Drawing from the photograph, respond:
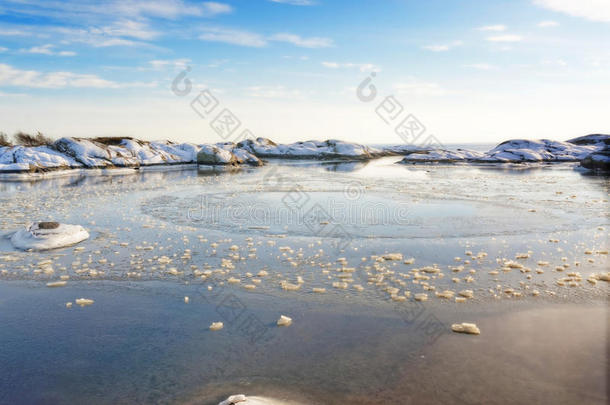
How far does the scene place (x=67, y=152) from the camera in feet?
107

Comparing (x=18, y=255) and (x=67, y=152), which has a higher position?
(x=67, y=152)

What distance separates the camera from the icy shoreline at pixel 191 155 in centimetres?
2936

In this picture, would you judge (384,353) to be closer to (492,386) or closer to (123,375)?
(492,386)

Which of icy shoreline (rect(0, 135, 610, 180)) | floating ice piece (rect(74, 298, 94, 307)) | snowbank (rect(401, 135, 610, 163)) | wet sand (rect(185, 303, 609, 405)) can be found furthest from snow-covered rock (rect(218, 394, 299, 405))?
snowbank (rect(401, 135, 610, 163))

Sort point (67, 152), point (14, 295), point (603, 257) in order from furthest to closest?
point (67, 152) → point (603, 257) → point (14, 295)

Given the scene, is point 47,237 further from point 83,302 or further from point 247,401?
point 247,401

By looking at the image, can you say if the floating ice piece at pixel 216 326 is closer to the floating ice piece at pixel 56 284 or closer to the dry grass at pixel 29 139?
the floating ice piece at pixel 56 284

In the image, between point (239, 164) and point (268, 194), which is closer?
point (268, 194)

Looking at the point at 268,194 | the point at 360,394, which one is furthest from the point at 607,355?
the point at 268,194

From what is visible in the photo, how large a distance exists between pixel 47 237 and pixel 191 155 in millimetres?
32181

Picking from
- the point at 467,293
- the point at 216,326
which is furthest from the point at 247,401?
the point at 467,293

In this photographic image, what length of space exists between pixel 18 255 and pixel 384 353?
8219 mm

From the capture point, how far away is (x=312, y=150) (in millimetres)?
57625

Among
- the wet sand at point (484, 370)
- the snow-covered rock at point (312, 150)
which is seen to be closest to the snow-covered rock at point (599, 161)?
the snow-covered rock at point (312, 150)
